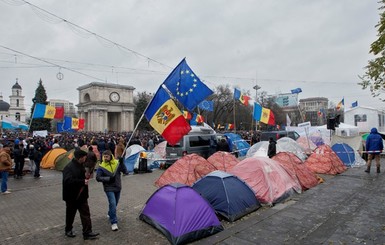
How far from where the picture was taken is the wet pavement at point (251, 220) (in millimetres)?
5879

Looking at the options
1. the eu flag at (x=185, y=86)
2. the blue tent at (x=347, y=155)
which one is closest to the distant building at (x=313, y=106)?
the blue tent at (x=347, y=155)

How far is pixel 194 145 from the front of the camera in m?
16.0

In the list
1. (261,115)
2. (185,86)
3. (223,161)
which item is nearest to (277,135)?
(261,115)

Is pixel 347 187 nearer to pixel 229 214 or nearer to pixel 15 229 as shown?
pixel 229 214

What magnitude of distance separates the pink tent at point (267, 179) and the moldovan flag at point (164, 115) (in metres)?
2.77

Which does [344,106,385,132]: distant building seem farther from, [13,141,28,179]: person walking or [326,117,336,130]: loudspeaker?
[13,141,28,179]: person walking

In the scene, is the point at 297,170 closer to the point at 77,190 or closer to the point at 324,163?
the point at 324,163

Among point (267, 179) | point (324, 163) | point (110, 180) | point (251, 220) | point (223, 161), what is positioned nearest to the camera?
point (110, 180)

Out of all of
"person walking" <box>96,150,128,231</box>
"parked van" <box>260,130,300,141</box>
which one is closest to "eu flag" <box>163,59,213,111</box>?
"person walking" <box>96,150,128,231</box>

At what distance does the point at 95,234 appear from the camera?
591cm

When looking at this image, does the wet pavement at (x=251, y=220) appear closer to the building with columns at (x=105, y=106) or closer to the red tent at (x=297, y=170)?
the red tent at (x=297, y=170)

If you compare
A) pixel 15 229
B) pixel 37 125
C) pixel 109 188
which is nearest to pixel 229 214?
pixel 109 188

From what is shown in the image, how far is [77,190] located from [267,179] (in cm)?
564

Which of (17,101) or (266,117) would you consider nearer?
(266,117)
